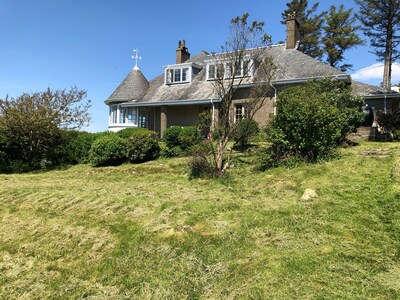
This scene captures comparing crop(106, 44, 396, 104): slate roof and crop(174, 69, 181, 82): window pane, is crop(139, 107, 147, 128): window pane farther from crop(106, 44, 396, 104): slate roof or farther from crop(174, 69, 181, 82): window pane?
crop(174, 69, 181, 82): window pane

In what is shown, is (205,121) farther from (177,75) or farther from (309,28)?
(309,28)

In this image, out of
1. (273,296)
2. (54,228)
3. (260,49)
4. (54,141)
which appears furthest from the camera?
(54,141)

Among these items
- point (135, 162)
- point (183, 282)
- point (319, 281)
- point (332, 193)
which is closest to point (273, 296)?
point (319, 281)

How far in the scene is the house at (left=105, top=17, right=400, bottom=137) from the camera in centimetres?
1836

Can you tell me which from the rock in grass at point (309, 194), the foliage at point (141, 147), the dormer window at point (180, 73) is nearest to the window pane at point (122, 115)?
the dormer window at point (180, 73)

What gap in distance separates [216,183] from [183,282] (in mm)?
5266

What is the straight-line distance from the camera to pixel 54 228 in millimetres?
6457

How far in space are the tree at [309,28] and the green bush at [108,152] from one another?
2669 cm

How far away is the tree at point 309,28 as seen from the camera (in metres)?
34.6

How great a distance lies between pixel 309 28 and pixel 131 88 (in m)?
22.0

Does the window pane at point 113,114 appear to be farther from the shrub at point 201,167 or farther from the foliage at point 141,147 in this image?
the shrub at point 201,167

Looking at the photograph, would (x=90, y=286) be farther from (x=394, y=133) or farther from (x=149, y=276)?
(x=394, y=133)

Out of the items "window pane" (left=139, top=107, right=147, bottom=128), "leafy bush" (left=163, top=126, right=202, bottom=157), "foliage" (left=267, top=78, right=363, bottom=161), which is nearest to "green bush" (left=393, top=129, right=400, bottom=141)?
"foliage" (left=267, top=78, right=363, bottom=161)

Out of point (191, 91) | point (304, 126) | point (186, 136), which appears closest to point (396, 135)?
point (304, 126)
